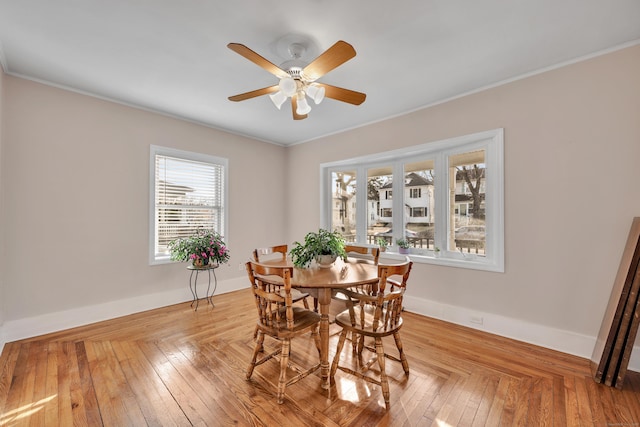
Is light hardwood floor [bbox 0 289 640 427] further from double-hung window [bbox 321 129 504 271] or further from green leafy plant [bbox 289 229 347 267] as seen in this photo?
double-hung window [bbox 321 129 504 271]

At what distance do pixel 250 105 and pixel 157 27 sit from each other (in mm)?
1469

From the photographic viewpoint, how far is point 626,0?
1.82 meters

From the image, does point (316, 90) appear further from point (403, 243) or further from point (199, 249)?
point (199, 249)

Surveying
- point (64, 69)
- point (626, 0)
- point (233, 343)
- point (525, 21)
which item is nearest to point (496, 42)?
point (525, 21)

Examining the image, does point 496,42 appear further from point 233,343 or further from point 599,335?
point 233,343

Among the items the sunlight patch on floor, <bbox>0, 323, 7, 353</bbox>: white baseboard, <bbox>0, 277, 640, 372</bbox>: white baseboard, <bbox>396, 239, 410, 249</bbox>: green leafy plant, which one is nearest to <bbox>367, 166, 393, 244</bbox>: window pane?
<bbox>396, 239, 410, 249</bbox>: green leafy plant

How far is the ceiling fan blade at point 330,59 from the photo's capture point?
5.47ft

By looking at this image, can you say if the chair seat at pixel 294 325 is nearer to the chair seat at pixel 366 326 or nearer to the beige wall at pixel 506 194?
the chair seat at pixel 366 326

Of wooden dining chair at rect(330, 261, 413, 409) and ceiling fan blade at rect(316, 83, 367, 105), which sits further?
ceiling fan blade at rect(316, 83, 367, 105)

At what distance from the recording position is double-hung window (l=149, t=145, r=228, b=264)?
381 cm

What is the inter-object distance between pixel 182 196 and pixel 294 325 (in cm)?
299

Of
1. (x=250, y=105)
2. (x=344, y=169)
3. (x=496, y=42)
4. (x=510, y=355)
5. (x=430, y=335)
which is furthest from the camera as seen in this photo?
(x=344, y=169)

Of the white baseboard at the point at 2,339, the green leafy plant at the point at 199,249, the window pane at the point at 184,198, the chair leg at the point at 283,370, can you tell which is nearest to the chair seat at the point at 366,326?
the chair leg at the point at 283,370

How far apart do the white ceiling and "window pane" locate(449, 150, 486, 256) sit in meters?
0.80
